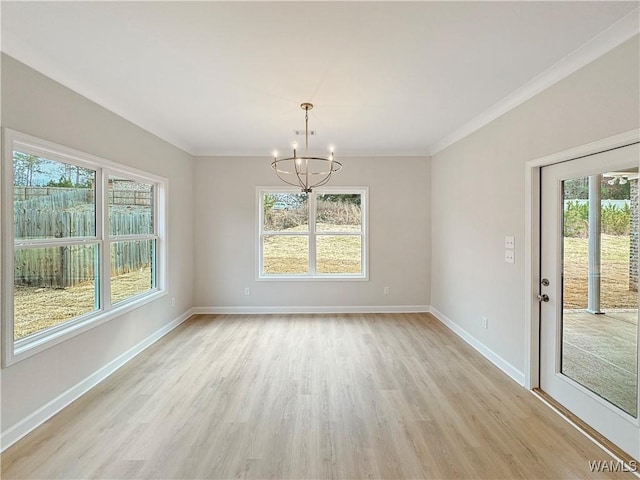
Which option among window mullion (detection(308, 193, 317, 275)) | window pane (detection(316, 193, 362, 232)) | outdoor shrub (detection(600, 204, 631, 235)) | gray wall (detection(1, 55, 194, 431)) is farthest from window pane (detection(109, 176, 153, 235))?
outdoor shrub (detection(600, 204, 631, 235))

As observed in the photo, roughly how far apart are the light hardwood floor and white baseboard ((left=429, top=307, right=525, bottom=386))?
3.2 inches

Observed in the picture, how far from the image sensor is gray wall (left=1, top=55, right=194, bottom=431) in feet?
7.03

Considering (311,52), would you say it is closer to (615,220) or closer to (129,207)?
(615,220)

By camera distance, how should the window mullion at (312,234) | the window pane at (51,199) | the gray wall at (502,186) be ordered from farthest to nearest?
the window mullion at (312,234) → the window pane at (51,199) → the gray wall at (502,186)

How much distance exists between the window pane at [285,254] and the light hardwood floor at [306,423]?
1.84 m

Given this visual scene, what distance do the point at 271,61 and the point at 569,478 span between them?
332 cm

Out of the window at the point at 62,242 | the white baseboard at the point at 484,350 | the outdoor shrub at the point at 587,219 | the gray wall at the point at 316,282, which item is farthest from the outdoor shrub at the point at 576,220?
the window at the point at 62,242

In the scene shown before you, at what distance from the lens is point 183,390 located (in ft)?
9.12

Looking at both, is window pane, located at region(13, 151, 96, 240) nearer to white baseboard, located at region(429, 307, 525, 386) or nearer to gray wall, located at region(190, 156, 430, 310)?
gray wall, located at region(190, 156, 430, 310)

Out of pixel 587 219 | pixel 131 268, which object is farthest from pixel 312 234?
pixel 587 219

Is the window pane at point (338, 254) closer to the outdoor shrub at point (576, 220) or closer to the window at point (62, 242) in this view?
the window at point (62, 242)

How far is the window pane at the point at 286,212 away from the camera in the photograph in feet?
17.5

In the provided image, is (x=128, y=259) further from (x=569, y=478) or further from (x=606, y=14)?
(x=606, y=14)

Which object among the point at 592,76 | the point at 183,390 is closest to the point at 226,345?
the point at 183,390
